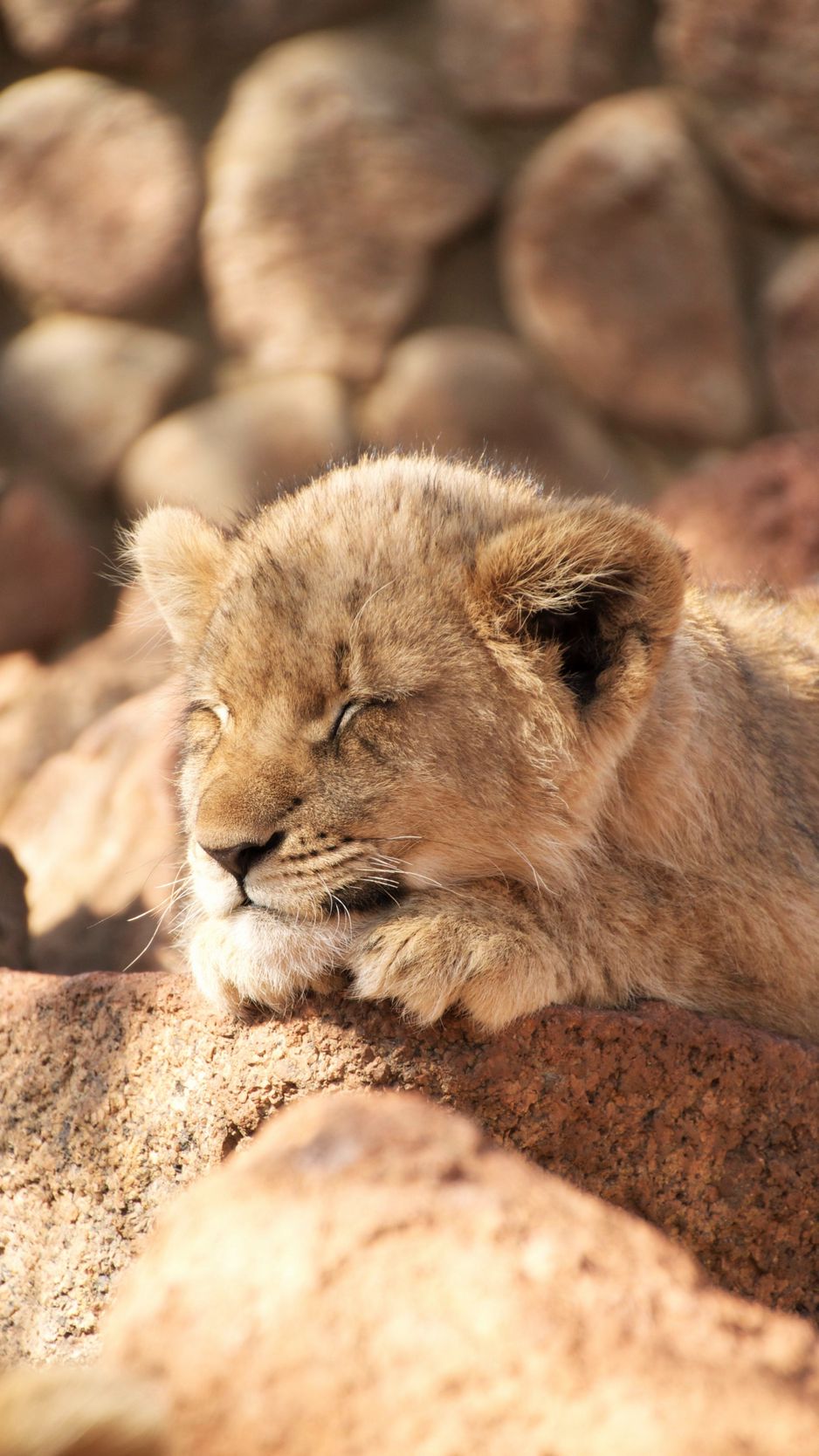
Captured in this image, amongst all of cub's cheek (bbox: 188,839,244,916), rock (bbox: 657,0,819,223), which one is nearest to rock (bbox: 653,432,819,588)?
rock (bbox: 657,0,819,223)

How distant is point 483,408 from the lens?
6047mm

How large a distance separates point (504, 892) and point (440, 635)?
0.50 m

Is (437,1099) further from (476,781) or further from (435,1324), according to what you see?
(435,1324)

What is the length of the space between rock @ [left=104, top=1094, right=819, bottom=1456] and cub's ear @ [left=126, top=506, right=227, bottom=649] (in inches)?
65.2

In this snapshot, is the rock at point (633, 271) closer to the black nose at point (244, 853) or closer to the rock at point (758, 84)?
the rock at point (758, 84)

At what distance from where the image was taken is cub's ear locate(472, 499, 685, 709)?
249 cm

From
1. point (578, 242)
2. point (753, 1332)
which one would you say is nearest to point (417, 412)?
point (578, 242)

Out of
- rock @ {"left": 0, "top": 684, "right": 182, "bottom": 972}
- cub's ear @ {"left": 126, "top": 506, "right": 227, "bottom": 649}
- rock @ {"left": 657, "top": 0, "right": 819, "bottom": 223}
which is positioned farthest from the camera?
rock @ {"left": 657, "top": 0, "right": 819, "bottom": 223}

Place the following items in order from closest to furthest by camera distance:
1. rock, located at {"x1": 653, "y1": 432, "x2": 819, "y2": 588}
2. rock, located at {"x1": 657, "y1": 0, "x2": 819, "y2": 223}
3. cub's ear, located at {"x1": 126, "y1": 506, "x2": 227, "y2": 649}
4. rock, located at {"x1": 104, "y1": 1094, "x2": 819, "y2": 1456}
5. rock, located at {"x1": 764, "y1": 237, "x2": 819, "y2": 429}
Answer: rock, located at {"x1": 104, "y1": 1094, "x2": 819, "y2": 1456}
cub's ear, located at {"x1": 126, "y1": 506, "x2": 227, "y2": 649}
rock, located at {"x1": 653, "y1": 432, "x2": 819, "y2": 588}
rock, located at {"x1": 657, "y1": 0, "x2": 819, "y2": 223}
rock, located at {"x1": 764, "y1": 237, "x2": 819, "y2": 429}

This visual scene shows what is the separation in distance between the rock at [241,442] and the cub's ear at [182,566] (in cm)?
253

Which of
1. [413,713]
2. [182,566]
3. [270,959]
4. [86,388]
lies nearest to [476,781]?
[413,713]

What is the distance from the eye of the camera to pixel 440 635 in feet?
8.54

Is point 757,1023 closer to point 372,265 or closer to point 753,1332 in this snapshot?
point 753,1332

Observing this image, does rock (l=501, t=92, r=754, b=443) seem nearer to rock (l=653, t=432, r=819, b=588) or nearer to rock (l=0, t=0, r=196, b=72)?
rock (l=653, t=432, r=819, b=588)
